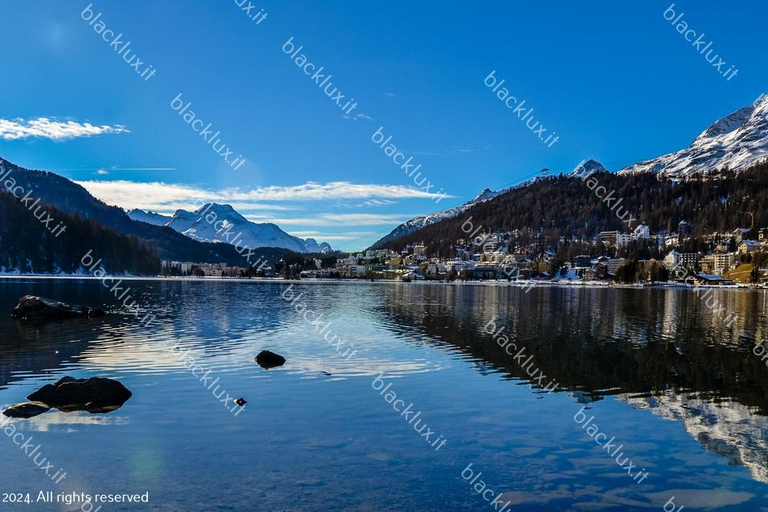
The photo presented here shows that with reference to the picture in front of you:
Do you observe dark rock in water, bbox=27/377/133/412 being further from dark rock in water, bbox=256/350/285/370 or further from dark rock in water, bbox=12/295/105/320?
dark rock in water, bbox=12/295/105/320

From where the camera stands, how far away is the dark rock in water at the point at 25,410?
20.4m

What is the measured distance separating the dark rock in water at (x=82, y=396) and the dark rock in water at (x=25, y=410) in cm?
63

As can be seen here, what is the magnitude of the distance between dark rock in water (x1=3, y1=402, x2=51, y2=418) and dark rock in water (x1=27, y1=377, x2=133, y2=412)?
63cm

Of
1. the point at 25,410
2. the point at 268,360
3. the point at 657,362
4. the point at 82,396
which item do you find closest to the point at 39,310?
the point at 268,360

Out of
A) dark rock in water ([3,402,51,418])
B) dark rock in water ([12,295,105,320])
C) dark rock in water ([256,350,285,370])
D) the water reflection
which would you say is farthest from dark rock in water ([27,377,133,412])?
dark rock in water ([12,295,105,320])

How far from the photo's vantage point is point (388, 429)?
784 inches

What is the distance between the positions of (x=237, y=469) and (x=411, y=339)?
99.1 feet

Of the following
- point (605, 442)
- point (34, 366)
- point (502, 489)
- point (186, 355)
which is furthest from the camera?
point (186, 355)

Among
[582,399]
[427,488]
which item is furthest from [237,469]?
[582,399]

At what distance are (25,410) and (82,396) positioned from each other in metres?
2.17

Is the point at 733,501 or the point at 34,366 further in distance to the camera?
the point at 34,366

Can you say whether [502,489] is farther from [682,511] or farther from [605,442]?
[605,442]

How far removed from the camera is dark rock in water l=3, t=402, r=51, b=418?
20.4 meters

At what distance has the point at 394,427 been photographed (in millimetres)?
20219
